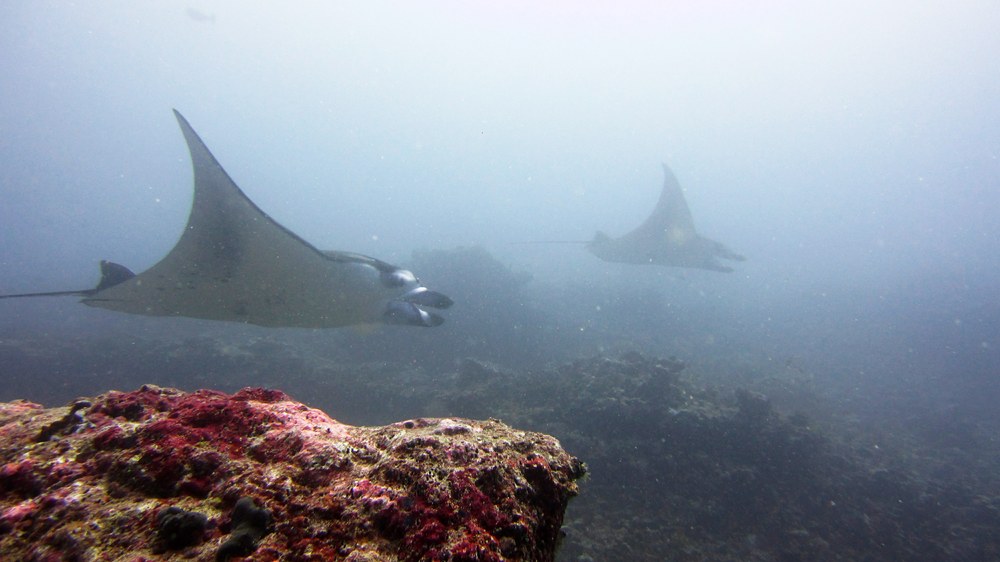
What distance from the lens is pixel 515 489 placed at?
1255 mm

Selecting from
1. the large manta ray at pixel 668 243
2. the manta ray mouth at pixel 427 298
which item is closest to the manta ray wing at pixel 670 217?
the large manta ray at pixel 668 243

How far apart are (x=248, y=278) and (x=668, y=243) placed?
52.3 ft

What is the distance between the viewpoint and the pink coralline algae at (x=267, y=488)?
993 millimetres

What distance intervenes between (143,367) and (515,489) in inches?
591

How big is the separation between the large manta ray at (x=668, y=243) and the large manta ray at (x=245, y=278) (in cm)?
1325

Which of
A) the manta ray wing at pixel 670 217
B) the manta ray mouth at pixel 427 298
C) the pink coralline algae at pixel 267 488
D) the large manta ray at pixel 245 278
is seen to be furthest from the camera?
the manta ray wing at pixel 670 217

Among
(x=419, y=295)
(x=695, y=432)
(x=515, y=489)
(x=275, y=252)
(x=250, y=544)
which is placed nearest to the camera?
(x=250, y=544)

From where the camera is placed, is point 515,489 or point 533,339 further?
point 533,339

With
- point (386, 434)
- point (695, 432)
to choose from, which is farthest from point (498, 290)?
point (386, 434)

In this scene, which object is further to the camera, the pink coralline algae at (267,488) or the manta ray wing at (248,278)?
the manta ray wing at (248,278)

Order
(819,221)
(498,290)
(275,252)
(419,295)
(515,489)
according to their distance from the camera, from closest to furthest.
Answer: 1. (515,489)
2. (275,252)
3. (419,295)
4. (498,290)
5. (819,221)

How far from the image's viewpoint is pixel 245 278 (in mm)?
4355

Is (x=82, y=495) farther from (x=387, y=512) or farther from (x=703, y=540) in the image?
(x=703, y=540)

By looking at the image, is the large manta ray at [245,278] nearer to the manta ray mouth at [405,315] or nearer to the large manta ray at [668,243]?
the manta ray mouth at [405,315]
